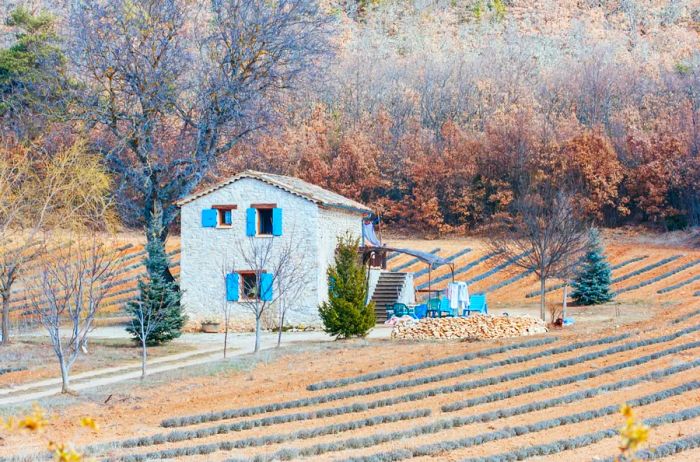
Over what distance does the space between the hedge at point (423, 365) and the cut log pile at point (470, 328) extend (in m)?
2.16

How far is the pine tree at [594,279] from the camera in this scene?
36.8m

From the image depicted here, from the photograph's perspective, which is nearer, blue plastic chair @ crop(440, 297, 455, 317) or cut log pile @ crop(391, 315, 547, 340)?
cut log pile @ crop(391, 315, 547, 340)

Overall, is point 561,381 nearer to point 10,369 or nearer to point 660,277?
point 10,369

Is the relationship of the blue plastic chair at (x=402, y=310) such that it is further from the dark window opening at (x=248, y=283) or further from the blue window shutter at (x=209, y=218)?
the blue window shutter at (x=209, y=218)

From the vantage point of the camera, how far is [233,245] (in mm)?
34562

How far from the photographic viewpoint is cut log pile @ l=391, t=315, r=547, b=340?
27.8 meters

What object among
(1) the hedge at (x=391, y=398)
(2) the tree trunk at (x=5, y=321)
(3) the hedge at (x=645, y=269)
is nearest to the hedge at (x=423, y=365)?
(1) the hedge at (x=391, y=398)

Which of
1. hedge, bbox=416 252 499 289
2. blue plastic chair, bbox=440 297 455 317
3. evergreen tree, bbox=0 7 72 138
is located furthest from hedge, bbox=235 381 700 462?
hedge, bbox=416 252 499 289

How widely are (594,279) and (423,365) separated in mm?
16321

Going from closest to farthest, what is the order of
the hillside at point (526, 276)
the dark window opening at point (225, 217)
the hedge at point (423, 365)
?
the hedge at point (423, 365) → the dark window opening at point (225, 217) → the hillside at point (526, 276)

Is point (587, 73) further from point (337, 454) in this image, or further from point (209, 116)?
point (337, 454)

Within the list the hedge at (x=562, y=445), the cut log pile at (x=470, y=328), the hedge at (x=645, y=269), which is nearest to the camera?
the hedge at (x=562, y=445)

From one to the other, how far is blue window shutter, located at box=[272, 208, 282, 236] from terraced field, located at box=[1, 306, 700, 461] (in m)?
9.49

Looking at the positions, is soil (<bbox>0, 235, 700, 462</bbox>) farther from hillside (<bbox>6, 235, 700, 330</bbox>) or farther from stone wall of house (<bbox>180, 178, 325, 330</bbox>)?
stone wall of house (<bbox>180, 178, 325, 330</bbox>)
